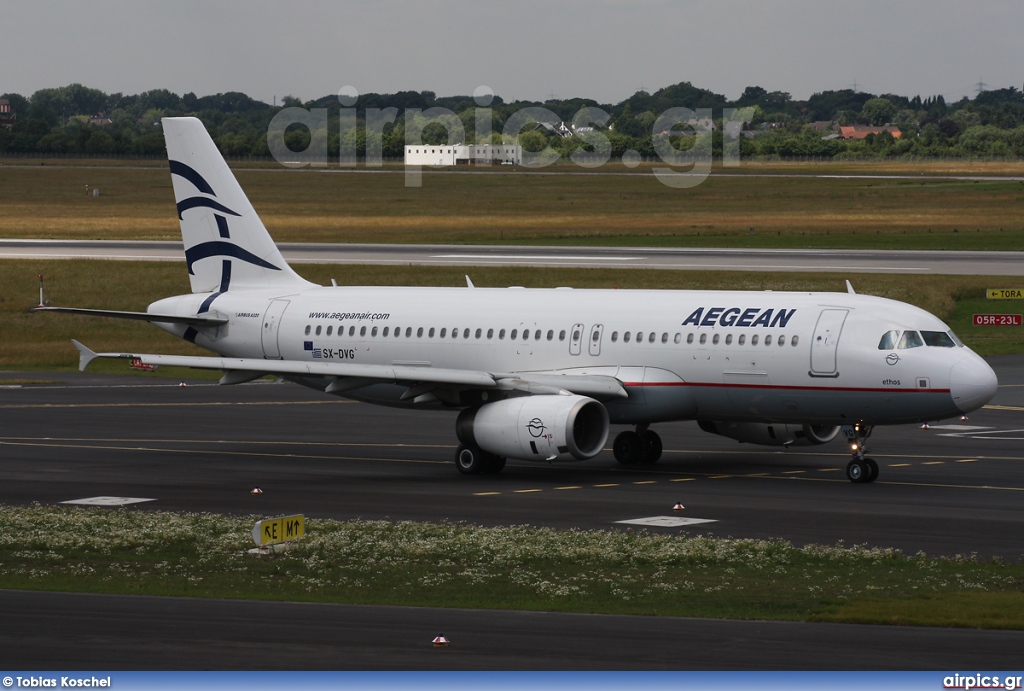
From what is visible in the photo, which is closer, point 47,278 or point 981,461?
point 981,461

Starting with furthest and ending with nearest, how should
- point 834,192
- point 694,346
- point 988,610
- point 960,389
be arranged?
point 834,192
point 694,346
point 960,389
point 988,610

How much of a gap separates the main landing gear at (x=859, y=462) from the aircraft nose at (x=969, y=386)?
248cm

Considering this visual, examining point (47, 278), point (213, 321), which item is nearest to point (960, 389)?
point (213, 321)

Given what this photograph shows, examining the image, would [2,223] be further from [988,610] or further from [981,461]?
[988,610]

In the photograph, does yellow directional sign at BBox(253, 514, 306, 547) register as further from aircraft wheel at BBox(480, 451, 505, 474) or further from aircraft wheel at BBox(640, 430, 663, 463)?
aircraft wheel at BBox(640, 430, 663, 463)

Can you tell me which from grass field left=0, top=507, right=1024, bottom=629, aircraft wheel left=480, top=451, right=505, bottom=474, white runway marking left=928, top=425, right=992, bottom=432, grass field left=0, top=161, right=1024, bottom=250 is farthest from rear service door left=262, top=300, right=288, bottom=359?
grass field left=0, top=161, right=1024, bottom=250

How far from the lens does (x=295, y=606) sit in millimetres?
21828

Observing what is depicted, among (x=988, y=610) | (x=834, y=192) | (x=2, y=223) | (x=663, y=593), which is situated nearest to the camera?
(x=988, y=610)

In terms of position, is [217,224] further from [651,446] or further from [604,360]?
[651,446]

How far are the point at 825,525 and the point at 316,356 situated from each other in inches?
724

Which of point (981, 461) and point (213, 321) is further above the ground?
point (213, 321)

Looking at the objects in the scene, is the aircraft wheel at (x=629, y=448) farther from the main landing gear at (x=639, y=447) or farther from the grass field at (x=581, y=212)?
the grass field at (x=581, y=212)

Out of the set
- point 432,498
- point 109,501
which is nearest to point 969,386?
point 432,498

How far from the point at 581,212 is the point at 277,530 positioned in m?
124
